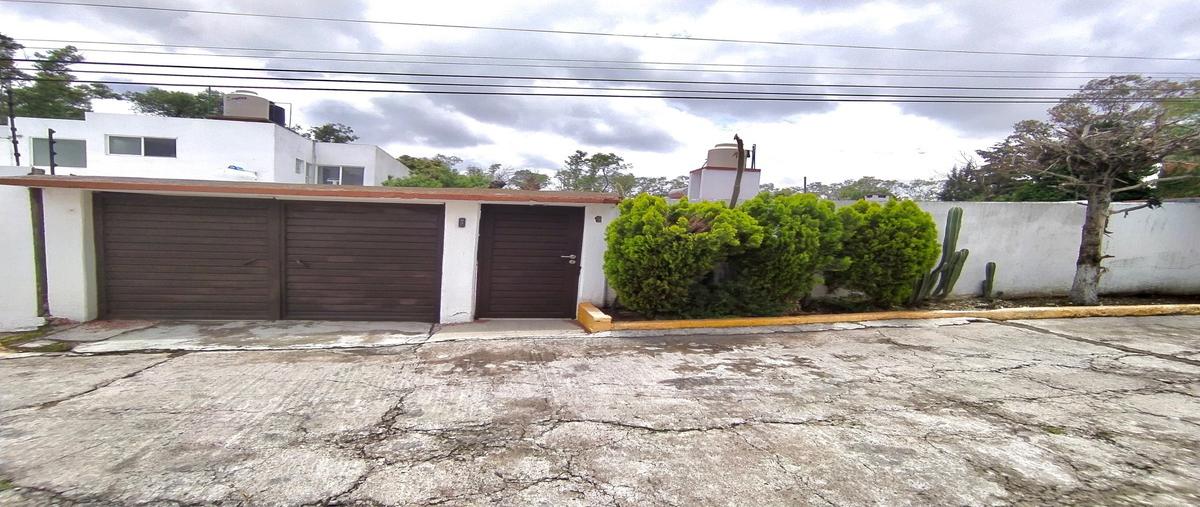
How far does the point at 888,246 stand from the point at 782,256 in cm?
171

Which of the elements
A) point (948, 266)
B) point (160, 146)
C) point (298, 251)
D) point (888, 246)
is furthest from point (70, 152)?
point (948, 266)

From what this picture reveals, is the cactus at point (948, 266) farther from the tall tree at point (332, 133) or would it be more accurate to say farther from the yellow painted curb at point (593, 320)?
the tall tree at point (332, 133)

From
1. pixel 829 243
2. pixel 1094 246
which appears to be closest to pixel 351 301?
pixel 829 243

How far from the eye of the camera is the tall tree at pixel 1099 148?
700cm

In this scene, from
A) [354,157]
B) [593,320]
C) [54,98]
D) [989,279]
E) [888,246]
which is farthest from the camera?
[54,98]

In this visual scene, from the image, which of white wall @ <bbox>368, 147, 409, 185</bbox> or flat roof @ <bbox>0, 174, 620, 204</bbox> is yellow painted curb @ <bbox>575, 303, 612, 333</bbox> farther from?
white wall @ <bbox>368, 147, 409, 185</bbox>

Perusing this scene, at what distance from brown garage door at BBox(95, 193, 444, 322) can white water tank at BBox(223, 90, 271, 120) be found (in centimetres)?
1311

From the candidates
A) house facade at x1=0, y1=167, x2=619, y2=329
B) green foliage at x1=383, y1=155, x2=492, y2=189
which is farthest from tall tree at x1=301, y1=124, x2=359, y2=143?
house facade at x1=0, y1=167, x2=619, y2=329

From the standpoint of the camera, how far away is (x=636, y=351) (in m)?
5.35

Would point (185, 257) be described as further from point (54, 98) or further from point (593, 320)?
point (54, 98)

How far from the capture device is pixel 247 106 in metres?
17.2

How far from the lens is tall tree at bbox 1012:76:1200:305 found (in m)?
7.00

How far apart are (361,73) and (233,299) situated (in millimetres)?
5129

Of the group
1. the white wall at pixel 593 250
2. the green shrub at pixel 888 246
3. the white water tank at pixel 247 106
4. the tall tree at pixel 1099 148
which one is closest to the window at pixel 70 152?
the white water tank at pixel 247 106
